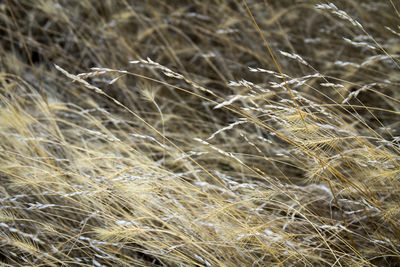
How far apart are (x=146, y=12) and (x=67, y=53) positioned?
733 millimetres

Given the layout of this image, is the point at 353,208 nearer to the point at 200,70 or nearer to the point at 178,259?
the point at 178,259

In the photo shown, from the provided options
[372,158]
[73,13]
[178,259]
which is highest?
[73,13]

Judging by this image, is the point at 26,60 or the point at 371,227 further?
the point at 26,60

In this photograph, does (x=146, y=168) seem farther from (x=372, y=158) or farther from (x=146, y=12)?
(x=146, y=12)

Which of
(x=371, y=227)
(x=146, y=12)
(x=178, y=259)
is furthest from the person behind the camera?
(x=146, y=12)

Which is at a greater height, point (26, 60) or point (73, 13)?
point (73, 13)

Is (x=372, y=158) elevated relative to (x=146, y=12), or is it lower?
lower

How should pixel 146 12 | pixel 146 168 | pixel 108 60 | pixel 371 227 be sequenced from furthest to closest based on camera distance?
pixel 146 12 < pixel 108 60 < pixel 371 227 < pixel 146 168

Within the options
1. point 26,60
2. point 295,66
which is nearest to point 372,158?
point 295,66

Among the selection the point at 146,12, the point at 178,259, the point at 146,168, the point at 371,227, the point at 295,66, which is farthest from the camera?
the point at 146,12

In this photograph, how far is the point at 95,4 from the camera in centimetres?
286

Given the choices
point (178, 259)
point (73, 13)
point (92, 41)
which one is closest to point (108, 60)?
point (92, 41)

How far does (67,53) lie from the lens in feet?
8.75

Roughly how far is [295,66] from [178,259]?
1645 millimetres
